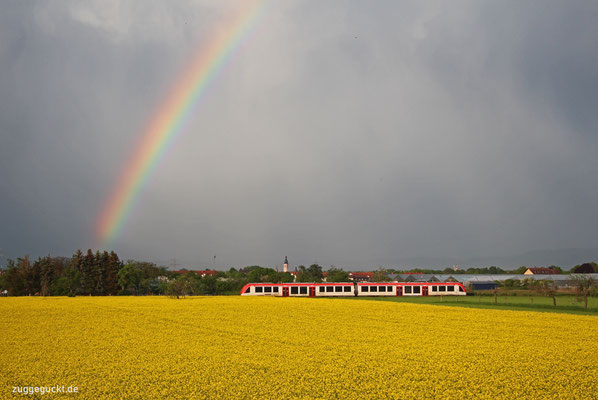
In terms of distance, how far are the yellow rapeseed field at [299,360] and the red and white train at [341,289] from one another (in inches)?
1308

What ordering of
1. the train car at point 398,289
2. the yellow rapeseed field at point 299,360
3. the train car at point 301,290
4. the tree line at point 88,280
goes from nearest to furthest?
the yellow rapeseed field at point 299,360
the train car at point 301,290
the train car at point 398,289
the tree line at point 88,280

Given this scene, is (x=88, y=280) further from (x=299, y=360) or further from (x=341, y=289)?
(x=299, y=360)

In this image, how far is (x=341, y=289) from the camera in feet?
195

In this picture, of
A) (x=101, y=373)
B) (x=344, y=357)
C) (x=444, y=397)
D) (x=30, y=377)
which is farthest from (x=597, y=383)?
(x=30, y=377)

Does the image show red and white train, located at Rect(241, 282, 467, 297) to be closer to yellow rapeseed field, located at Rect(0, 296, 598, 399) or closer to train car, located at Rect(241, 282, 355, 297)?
train car, located at Rect(241, 282, 355, 297)

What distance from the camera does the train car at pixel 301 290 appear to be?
5891cm

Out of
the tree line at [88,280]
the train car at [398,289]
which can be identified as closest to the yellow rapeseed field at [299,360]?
the train car at [398,289]

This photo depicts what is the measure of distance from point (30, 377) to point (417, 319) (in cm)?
2288

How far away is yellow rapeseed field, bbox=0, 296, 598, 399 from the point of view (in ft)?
37.4

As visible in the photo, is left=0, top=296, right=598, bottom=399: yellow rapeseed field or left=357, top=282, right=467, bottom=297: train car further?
left=357, top=282, right=467, bottom=297: train car

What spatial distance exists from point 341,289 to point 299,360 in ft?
149

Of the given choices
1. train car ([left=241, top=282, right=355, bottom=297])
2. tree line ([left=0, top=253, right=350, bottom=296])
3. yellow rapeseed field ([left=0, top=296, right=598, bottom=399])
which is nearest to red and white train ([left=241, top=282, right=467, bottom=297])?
train car ([left=241, top=282, right=355, bottom=297])

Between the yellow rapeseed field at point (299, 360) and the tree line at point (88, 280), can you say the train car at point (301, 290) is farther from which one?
the yellow rapeseed field at point (299, 360)

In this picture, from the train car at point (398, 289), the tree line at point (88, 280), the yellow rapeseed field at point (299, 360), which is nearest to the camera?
the yellow rapeseed field at point (299, 360)
